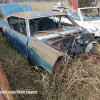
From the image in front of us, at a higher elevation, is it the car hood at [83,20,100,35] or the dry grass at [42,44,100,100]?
the car hood at [83,20,100,35]

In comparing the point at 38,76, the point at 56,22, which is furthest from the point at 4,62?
the point at 56,22

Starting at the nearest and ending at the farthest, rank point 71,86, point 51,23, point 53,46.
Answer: point 71,86 < point 53,46 < point 51,23

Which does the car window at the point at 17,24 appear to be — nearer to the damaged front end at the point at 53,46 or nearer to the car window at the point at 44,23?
the car window at the point at 44,23

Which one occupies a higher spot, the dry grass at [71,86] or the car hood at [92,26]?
the car hood at [92,26]

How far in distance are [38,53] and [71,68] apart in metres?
0.74

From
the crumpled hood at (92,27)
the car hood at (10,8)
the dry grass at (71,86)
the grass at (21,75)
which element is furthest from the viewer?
the car hood at (10,8)

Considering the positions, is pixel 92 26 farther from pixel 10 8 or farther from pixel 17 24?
pixel 10 8

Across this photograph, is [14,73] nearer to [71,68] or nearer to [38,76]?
[38,76]

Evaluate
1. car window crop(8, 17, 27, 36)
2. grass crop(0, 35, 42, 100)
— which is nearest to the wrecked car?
car window crop(8, 17, 27, 36)

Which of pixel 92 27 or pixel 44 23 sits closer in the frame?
pixel 44 23

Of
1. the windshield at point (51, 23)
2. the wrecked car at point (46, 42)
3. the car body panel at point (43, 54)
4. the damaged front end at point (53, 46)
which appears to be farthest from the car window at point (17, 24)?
the car body panel at point (43, 54)

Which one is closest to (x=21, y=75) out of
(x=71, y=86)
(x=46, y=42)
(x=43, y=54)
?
(x=43, y=54)

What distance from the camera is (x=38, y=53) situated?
2252mm

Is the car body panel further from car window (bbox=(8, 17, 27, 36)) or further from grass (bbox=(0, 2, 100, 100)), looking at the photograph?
car window (bbox=(8, 17, 27, 36))
